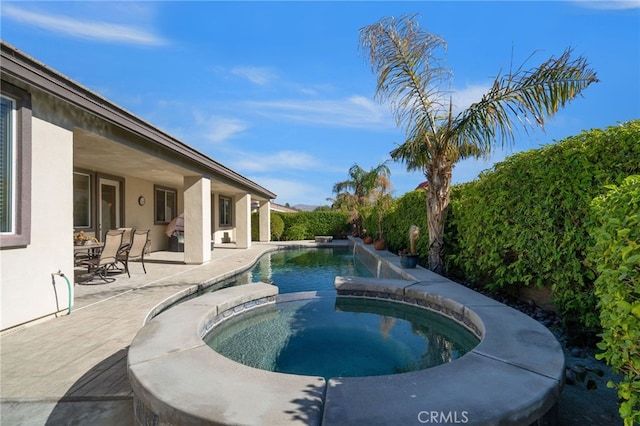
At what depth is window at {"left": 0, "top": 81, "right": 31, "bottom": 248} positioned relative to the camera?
4160mm

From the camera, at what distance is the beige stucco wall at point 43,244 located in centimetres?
422

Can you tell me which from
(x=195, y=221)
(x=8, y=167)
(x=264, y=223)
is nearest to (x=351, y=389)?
(x=8, y=167)

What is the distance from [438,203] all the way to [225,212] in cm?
1579

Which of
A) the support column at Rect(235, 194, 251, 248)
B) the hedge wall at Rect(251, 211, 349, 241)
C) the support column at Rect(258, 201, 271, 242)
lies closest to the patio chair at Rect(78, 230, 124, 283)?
the support column at Rect(235, 194, 251, 248)

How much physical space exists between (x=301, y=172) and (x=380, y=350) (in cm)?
3278

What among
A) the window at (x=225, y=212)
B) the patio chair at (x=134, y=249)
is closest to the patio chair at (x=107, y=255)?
the patio chair at (x=134, y=249)

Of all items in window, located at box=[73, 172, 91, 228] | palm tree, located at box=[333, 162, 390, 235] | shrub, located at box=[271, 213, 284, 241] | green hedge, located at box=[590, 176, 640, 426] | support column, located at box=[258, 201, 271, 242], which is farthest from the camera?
shrub, located at box=[271, 213, 284, 241]

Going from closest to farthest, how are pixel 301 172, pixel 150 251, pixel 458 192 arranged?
pixel 458 192
pixel 150 251
pixel 301 172

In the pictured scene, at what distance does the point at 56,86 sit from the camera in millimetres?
4547

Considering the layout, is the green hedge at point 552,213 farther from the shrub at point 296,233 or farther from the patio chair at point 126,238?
the shrub at point 296,233

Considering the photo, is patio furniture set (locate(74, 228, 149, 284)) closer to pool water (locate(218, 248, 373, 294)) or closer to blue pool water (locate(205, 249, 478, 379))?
pool water (locate(218, 248, 373, 294))

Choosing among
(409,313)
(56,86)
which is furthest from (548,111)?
(56,86)

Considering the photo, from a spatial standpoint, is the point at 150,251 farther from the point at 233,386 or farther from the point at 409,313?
the point at 233,386

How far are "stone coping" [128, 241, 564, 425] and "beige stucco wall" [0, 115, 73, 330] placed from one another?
2544mm
